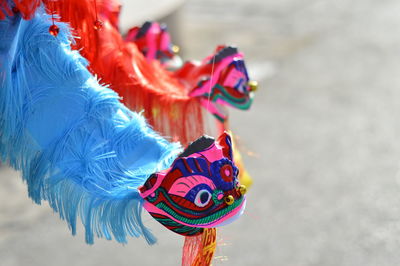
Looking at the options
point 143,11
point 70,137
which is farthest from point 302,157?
point 70,137

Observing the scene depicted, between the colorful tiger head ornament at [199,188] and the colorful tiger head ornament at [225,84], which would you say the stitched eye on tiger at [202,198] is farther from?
the colorful tiger head ornament at [225,84]

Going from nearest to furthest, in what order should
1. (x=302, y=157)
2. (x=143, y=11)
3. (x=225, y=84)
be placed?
(x=225, y=84)
(x=302, y=157)
(x=143, y=11)

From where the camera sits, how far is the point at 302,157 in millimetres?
2486

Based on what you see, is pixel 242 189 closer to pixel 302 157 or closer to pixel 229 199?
pixel 229 199

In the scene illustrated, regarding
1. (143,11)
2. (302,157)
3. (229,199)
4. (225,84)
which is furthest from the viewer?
(143,11)

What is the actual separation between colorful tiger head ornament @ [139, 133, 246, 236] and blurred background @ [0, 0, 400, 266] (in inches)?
6.2

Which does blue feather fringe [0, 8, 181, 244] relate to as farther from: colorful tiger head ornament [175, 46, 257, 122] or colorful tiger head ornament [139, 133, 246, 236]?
colorful tiger head ornament [175, 46, 257, 122]

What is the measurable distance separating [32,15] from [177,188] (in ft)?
1.25

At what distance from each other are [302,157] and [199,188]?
5.17ft

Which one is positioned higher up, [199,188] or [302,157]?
[199,188]

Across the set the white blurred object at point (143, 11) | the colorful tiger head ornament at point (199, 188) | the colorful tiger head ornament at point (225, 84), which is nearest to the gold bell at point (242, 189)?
the colorful tiger head ornament at point (199, 188)

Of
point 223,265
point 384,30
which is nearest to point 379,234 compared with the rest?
point 223,265

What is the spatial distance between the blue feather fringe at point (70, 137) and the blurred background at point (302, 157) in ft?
0.62

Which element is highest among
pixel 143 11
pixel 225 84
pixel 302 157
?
pixel 225 84
